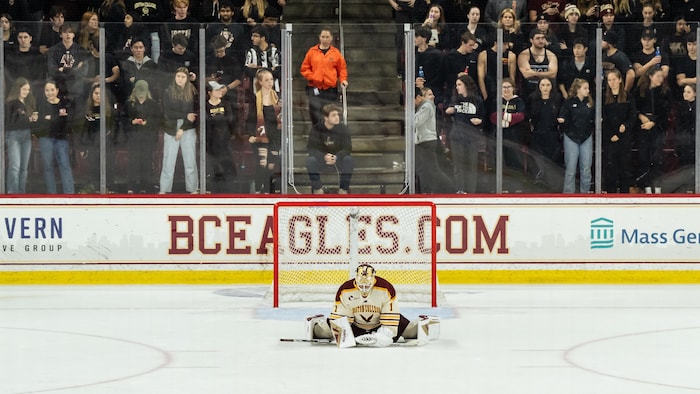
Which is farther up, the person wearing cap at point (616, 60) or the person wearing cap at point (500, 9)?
the person wearing cap at point (500, 9)

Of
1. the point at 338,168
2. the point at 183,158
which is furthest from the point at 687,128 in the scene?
the point at 183,158

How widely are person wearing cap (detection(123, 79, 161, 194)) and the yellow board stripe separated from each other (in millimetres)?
Result: 1120

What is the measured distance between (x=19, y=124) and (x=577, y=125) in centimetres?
615

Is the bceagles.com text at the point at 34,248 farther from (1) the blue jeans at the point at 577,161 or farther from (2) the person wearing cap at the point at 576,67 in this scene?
(2) the person wearing cap at the point at 576,67

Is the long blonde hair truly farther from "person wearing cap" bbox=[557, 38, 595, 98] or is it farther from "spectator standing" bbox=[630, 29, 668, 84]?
"spectator standing" bbox=[630, 29, 668, 84]

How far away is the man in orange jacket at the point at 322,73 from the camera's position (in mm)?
14633

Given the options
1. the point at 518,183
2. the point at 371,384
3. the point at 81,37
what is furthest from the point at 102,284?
the point at 371,384

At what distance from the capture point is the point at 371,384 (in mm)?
8000

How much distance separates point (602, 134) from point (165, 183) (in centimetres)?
487

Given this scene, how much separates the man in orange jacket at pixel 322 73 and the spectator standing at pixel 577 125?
2495 mm

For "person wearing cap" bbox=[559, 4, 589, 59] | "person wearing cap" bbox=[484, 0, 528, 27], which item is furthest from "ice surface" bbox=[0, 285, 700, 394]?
"person wearing cap" bbox=[484, 0, 528, 27]

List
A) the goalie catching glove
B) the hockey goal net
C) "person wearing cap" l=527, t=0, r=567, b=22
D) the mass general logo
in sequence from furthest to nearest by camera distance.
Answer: "person wearing cap" l=527, t=0, r=567, b=22, the mass general logo, the hockey goal net, the goalie catching glove

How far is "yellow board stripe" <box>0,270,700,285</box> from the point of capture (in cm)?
1454

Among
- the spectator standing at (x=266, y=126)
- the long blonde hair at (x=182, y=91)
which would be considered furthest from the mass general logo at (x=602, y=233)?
the long blonde hair at (x=182, y=91)
